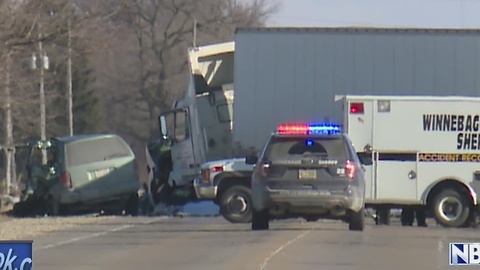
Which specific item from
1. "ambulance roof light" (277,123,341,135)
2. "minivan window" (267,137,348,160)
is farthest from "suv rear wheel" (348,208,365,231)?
"ambulance roof light" (277,123,341,135)

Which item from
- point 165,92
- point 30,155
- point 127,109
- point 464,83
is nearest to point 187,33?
point 165,92

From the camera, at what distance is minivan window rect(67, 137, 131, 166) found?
2705cm

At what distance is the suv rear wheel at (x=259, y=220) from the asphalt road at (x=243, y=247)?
0.67ft

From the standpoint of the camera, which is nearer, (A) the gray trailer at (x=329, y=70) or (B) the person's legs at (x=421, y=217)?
(B) the person's legs at (x=421, y=217)

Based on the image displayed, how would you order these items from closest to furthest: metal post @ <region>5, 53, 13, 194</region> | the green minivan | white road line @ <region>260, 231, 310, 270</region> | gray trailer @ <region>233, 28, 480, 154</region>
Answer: white road line @ <region>260, 231, 310, 270</region>
gray trailer @ <region>233, 28, 480, 154</region>
the green minivan
metal post @ <region>5, 53, 13, 194</region>

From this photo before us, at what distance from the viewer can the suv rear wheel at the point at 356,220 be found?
19562 mm

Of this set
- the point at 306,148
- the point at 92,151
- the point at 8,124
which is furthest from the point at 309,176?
the point at 8,124

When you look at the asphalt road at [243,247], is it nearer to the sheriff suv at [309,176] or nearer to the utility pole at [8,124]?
the sheriff suv at [309,176]

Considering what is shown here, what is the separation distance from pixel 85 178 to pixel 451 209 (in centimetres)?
851

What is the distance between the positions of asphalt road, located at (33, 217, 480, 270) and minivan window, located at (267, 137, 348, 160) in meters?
1.24

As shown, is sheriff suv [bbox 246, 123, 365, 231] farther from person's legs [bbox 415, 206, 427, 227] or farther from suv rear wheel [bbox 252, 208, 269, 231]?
person's legs [bbox 415, 206, 427, 227]

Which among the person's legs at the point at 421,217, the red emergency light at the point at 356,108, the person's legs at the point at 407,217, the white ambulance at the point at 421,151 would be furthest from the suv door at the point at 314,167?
the person's legs at the point at 407,217

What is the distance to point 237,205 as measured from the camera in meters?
22.4

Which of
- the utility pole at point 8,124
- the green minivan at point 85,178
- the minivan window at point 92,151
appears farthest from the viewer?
the utility pole at point 8,124
